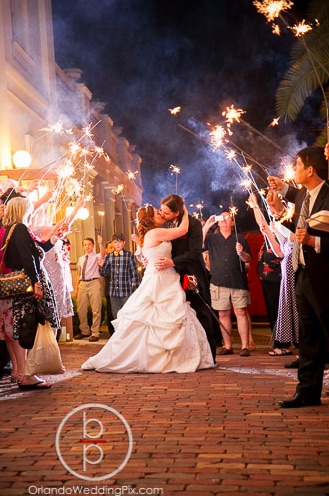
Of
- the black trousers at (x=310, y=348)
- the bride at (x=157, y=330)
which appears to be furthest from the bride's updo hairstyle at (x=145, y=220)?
the black trousers at (x=310, y=348)

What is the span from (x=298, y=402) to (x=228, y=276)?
5.39 metres

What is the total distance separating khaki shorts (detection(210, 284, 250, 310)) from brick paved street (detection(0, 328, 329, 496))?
2859mm

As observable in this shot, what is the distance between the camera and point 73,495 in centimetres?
485

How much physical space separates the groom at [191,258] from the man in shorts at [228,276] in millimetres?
1580

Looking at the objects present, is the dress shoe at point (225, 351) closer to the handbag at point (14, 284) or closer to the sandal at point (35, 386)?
the sandal at point (35, 386)

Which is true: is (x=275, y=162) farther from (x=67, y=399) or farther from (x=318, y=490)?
(x=318, y=490)

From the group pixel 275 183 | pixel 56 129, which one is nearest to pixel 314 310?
pixel 275 183

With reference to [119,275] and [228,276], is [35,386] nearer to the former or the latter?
[228,276]

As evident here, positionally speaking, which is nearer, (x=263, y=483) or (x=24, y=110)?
(x=263, y=483)

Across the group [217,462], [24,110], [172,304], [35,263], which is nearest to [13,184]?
[35,263]

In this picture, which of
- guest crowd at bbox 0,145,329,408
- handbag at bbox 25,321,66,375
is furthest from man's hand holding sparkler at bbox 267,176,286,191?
handbag at bbox 25,321,66,375

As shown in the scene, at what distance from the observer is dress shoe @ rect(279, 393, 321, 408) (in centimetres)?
748

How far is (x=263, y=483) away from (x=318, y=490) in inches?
13.7

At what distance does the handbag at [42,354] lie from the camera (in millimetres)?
9453
